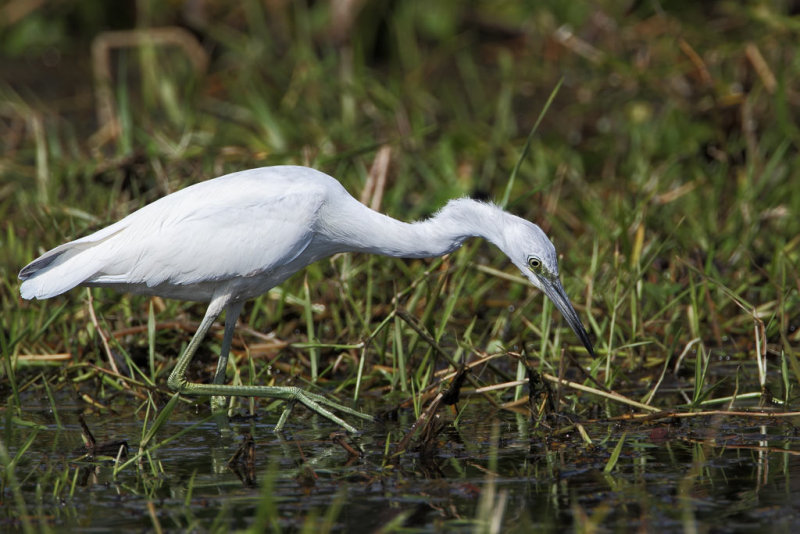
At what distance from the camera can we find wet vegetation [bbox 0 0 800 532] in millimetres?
4242

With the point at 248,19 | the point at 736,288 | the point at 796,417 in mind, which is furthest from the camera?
the point at 248,19

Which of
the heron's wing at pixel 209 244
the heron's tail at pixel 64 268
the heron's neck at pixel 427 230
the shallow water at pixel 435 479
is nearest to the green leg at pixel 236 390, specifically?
the shallow water at pixel 435 479

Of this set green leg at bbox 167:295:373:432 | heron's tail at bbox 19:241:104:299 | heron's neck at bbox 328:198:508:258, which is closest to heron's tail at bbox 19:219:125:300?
heron's tail at bbox 19:241:104:299

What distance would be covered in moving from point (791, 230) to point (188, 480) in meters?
4.49

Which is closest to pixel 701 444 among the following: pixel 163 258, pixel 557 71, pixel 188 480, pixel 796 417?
pixel 796 417

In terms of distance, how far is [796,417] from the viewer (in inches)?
201

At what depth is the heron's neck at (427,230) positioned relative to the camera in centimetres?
529

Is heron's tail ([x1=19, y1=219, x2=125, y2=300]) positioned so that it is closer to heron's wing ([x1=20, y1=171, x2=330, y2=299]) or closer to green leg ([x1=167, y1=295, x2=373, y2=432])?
heron's wing ([x1=20, y1=171, x2=330, y2=299])

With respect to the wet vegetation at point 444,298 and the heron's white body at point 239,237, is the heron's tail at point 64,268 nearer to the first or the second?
the heron's white body at point 239,237

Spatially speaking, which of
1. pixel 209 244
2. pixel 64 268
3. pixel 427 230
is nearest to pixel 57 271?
pixel 64 268

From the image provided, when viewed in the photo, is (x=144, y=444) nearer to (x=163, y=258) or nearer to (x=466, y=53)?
(x=163, y=258)

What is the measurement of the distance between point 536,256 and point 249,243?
1313 mm

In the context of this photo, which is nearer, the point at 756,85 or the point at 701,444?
the point at 701,444

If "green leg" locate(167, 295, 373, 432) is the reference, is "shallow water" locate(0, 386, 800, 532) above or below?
below
